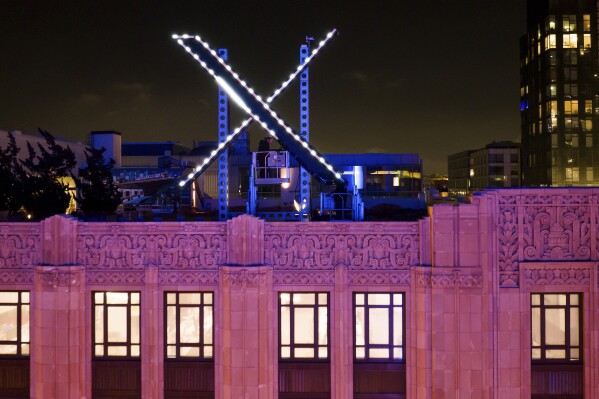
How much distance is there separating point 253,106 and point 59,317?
1007 centimetres

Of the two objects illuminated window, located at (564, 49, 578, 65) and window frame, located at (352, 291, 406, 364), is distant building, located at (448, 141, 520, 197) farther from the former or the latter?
window frame, located at (352, 291, 406, 364)

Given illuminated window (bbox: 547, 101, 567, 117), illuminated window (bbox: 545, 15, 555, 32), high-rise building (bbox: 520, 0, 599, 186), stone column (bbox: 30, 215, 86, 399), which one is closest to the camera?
stone column (bbox: 30, 215, 86, 399)

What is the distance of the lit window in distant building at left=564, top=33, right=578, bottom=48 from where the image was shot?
106688mm

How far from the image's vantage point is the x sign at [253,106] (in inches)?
848

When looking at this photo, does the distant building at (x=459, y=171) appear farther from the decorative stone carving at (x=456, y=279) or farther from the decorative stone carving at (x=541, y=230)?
the decorative stone carving at (x=456, y=279)

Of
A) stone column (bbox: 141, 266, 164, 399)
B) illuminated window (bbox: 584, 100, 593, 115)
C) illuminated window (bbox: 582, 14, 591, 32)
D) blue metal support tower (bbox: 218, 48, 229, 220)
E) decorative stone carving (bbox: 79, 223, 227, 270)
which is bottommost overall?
stone column (bbox: 141, 266, 164, 399)

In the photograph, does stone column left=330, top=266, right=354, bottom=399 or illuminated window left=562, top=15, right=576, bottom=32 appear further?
illuminated window left=562, top=15, right=576, bottom=32

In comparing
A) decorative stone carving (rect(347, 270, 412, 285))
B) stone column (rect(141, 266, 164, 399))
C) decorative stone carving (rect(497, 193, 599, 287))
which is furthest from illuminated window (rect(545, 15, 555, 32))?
stone column (rect(141, 266, 164, 399))

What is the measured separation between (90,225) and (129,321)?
322cm

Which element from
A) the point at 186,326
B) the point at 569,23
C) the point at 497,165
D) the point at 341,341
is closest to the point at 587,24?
the point at 569,23

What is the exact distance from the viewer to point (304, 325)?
17.8 m

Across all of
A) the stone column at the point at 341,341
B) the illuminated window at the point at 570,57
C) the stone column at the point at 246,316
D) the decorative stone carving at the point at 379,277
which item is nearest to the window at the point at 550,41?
the illuminated window at the point at 570,57

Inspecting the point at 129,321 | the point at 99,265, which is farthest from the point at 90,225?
the point at 129,321

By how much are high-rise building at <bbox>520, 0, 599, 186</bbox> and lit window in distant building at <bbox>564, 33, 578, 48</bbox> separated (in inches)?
0.7
